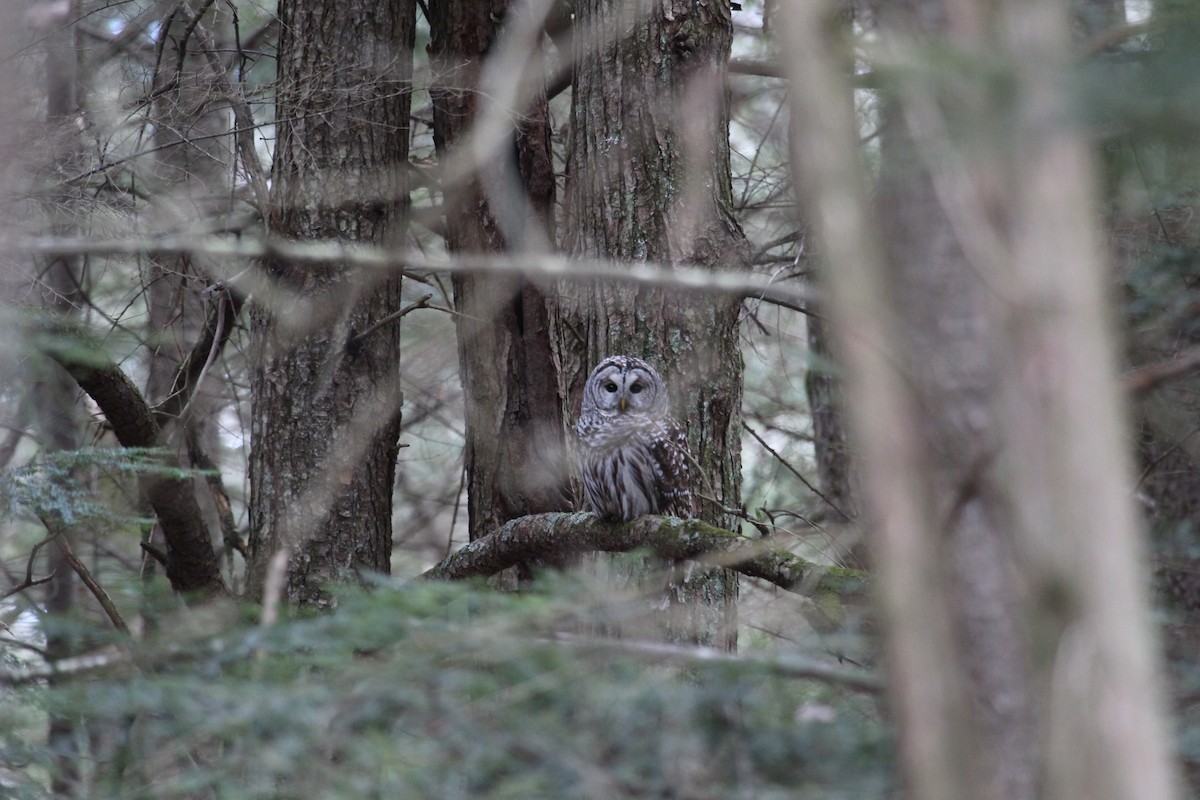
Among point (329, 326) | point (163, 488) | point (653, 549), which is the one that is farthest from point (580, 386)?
point (163, 488)

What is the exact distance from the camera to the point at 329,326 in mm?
6707

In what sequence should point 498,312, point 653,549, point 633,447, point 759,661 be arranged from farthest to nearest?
point 498,312 → point 633,447 → point 653,549 → point 759,661

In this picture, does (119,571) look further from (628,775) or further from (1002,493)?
(1002,493)

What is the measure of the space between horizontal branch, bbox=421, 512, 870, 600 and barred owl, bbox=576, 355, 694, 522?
385mm

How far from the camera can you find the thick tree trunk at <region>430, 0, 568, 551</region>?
719 centimetres

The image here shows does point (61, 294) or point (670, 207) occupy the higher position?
point (670, 207)

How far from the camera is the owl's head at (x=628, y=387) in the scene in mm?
6000

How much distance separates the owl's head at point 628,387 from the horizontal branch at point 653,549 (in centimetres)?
74

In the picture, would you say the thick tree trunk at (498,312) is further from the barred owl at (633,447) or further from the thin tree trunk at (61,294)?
the thin tree trunk at (61,294)

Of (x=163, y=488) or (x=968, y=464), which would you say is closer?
(x=968, y=464)

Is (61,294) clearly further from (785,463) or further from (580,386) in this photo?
(785,463)

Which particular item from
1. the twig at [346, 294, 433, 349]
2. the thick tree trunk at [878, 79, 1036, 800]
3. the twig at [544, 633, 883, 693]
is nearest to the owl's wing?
the twig at [346, 294, 433, 349]

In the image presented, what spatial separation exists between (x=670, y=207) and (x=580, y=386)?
1.19 m

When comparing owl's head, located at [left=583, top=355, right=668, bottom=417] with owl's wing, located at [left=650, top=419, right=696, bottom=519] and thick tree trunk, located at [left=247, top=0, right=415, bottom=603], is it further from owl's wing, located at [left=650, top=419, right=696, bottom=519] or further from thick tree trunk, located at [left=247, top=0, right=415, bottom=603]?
thick tree trunk, located at [left=247, top=0, right=415, bottom=603]
